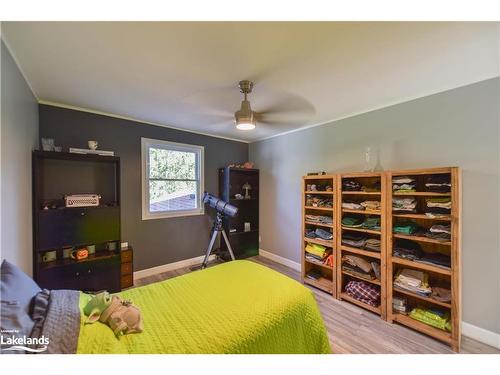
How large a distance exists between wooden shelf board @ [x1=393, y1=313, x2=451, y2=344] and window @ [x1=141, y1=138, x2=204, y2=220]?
2.91 m

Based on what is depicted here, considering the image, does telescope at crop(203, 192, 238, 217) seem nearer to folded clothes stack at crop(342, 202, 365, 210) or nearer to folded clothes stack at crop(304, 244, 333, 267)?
folded clothes stack at crop(304, 244, 333, 267)

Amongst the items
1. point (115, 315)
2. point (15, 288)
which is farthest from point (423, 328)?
point (15, 288)

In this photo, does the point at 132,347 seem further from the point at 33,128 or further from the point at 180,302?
the point at 33,128

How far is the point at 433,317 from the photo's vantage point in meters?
1.83

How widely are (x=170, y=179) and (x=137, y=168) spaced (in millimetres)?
493

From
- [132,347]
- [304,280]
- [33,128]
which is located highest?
[33,128]

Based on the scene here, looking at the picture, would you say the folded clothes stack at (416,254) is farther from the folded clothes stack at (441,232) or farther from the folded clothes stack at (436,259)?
the folded clothes stack at (441,232)

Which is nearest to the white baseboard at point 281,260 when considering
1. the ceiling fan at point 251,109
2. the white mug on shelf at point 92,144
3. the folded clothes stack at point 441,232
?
the folded clothes stack at point 441,232

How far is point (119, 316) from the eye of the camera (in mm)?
1062

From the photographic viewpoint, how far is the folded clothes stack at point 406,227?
1.96m

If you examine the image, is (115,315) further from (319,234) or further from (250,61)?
(319,234)
